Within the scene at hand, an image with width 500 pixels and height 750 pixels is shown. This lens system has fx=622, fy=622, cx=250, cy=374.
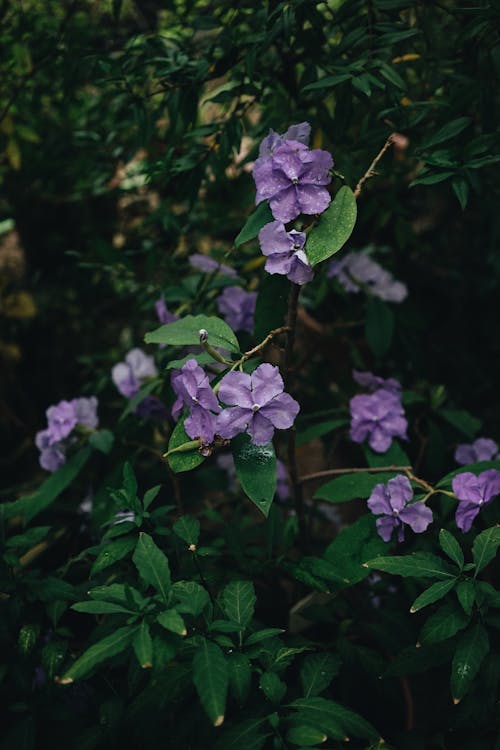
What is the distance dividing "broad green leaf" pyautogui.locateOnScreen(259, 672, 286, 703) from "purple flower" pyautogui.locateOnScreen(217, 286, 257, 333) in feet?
2.44

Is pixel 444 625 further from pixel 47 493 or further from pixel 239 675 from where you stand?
pixel 47 493

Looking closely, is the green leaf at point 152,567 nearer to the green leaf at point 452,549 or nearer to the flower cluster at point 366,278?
the green leaf at point 452,549

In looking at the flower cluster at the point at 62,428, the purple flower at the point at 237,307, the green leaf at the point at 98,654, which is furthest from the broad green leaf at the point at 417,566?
the flower cluster at the point at 62,428

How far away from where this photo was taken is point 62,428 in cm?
136

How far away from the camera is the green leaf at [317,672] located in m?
0.93

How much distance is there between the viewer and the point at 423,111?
43.5 inches

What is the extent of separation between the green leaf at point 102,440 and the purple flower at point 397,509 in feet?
1.88

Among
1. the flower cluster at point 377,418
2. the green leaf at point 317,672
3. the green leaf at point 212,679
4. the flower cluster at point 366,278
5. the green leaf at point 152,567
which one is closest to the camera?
the green leaf at point 212,679

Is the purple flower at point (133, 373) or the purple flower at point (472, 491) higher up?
the purple flower at point (133, 373)

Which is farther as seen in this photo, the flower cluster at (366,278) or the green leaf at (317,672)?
the flower cluster at (366,278)

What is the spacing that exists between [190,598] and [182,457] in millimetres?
187

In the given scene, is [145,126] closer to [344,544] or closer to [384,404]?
[384,404]

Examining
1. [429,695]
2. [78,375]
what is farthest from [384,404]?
[78,375]

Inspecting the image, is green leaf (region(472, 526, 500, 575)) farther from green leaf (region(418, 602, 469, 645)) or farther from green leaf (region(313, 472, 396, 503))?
green leaf (region(313, 472, 396, 503))
